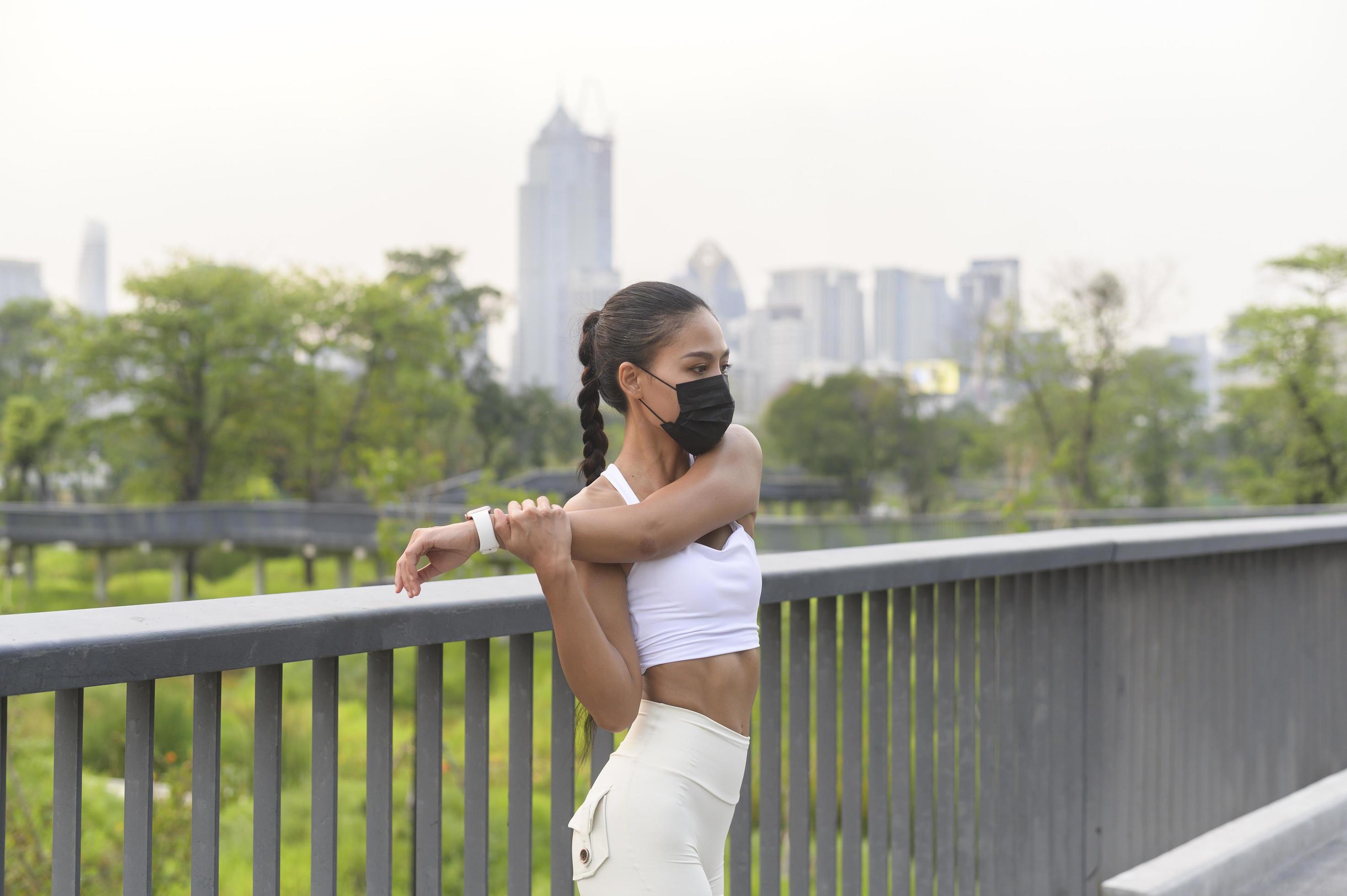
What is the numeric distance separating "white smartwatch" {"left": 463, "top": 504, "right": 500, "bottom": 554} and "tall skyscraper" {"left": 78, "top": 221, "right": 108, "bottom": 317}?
74.3 metres

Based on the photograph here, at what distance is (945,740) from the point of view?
9.82 feet

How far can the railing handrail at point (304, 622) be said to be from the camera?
57.9 inches

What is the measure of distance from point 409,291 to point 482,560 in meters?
33.1

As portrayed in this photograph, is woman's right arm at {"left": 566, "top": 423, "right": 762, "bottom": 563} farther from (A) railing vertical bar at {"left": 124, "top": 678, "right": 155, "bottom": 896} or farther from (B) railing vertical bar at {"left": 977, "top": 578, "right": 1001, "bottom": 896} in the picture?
(B) railing vertical bar at {"left": 977, "top": 578, "right": 1001, "bottom": 896}

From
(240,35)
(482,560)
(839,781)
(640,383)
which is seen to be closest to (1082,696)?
(839,781)

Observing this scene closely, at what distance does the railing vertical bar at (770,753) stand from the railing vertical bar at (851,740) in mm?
204

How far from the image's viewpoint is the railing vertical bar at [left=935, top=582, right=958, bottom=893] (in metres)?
2.95

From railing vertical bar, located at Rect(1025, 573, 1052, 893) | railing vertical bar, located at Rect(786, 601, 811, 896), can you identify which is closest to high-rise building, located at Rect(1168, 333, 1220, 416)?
railing vertical bar, located at Rect(1025, 573, 1052, 893)

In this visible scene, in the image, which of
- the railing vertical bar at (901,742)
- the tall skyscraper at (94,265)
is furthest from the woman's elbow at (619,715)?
the tall skyscraper at (94,265)

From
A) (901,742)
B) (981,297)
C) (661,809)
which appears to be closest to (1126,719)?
(901,742)

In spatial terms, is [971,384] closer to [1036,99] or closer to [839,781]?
[1036,99]

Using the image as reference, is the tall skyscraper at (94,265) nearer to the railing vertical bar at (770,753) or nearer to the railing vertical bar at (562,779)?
the railing vertical bar at (770,753)

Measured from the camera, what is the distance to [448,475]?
54.9 meters

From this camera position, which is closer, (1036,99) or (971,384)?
(971,384)
